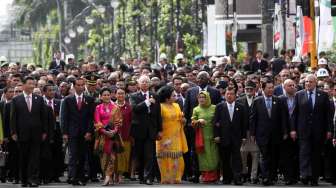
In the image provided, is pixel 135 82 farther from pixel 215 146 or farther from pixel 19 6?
pixel 19 6

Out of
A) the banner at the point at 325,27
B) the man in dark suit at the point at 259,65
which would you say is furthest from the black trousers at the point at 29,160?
the banner at the point at 325,27

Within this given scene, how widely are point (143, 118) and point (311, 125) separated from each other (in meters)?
3.29

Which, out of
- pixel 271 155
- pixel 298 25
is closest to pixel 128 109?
pixel 271 155

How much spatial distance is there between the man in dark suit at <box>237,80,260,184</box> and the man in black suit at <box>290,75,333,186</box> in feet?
3.08

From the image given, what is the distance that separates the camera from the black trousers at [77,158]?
27953 mm

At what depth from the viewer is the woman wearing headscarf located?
27828 millimetres

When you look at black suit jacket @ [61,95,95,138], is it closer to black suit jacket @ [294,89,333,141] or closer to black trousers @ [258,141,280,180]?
black trousers @ [258,141,280,180]

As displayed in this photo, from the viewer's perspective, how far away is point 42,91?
29656mm

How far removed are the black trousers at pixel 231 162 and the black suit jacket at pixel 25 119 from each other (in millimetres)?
3666

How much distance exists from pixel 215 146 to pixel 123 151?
182 cm

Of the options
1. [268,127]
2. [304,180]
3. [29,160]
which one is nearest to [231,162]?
[268,127]

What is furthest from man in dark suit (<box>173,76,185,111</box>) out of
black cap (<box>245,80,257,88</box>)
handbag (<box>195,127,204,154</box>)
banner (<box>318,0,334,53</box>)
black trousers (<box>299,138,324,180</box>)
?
banner (<box>318,0,334,53</box>)

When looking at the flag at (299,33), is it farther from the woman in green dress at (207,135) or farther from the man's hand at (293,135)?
the man's hand at (293,135)

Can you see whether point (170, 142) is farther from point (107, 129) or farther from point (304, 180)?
point (304, 180)
